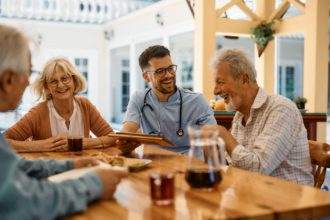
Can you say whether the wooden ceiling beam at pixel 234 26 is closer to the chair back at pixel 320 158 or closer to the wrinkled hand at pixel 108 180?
the chair back at pixel 320 158

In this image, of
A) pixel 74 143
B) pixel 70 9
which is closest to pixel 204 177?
pixel 74 143

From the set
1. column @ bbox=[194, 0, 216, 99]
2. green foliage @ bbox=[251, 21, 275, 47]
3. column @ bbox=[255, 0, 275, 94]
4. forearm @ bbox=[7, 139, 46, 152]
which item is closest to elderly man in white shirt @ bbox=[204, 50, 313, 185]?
forearm @ bbox=[7, 139, 46, 152]

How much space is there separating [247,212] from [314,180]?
115 centimetres

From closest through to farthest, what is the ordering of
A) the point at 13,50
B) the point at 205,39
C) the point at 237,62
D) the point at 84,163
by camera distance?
1. the point at 13,50
2. the point at 84,163
3. the point at 237,62
4. the point at 205,39

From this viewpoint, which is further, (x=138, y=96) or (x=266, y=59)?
(x=266, y=59)

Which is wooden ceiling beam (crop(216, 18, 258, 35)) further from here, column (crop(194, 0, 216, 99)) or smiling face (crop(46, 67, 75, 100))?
smiling face (crop(46, 67, 75, 100))

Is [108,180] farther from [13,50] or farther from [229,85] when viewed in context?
[229,85]

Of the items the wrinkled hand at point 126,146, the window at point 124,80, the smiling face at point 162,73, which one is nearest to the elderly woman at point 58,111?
the smiling face at point 162,73

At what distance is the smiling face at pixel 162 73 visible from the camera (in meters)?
2.66

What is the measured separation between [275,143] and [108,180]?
0.91 metres

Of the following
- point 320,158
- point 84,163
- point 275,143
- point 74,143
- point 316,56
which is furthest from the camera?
point 316,56

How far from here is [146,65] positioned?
2740 millimetres

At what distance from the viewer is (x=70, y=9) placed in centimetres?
1145

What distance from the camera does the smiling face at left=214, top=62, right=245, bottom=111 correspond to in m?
2.13
